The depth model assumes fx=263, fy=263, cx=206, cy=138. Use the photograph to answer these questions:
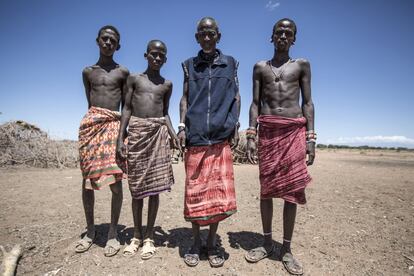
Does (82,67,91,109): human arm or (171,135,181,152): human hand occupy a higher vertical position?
(82,67,91,109): human arm

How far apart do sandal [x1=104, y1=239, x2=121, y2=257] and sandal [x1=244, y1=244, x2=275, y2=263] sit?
1.44 m

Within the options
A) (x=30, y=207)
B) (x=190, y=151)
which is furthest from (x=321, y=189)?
(x=30, y=207)

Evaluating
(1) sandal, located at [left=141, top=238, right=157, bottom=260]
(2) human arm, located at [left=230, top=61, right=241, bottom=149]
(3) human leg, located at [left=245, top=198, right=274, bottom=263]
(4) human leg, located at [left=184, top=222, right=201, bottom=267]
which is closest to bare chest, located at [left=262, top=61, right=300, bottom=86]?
(2) human arm, located at [left=230, top=61, right=241, bottom=149]

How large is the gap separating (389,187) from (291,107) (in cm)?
521

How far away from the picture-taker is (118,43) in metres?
3.17

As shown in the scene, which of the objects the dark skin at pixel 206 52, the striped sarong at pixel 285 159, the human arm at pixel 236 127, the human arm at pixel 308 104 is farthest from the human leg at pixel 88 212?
the human arm at pixel 308 104

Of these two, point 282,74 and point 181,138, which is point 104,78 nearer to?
point 181,138

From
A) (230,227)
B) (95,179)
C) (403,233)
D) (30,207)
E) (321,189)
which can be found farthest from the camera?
(321,189)

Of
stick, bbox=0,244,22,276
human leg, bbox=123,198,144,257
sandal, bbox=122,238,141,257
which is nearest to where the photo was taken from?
stick, bbox=0,244,22,276

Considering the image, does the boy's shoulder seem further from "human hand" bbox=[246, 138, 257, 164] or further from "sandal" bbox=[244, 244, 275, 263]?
"sandal" bbox=[244, 244, 275, 263]

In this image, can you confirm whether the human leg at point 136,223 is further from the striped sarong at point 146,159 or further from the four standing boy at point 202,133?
the striped sarong at point 146,159

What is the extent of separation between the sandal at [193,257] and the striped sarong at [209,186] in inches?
13.7

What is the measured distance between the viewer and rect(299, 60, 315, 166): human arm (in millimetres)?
2802

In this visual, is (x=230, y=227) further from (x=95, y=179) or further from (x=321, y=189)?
(x=321, y=189)
